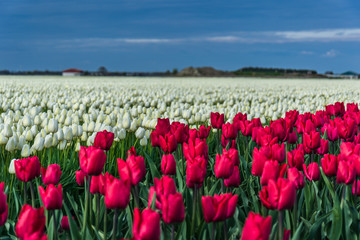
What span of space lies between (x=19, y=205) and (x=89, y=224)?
79 cm

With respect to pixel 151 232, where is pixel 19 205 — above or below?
below

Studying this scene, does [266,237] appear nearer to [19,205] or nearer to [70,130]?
[19,205]

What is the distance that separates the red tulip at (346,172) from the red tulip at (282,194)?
2.45ft

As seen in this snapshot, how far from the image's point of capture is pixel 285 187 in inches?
73.6

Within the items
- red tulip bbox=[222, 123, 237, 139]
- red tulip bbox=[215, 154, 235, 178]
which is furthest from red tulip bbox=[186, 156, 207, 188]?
red tulip bbox=[222, 123, 237, 139]

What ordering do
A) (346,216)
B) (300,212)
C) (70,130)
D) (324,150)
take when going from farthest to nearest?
(70,130)
(324,150)
(300,212)
(346,216)

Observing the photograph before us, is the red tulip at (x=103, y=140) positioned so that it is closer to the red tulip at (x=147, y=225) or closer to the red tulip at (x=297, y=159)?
the red tulip at (x=297, y=159)

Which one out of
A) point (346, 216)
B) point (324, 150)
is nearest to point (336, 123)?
point (324, 150)

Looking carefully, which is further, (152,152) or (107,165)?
(152,152)

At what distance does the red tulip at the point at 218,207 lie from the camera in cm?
184

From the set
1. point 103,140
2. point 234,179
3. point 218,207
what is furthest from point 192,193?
point 218,207

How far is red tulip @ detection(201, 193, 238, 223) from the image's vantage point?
1.84 m

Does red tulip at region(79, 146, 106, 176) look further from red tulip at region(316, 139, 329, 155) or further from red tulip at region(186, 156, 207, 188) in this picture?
red tulip at region(316, 139, 329, 155)

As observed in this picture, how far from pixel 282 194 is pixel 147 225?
0.66 meters
